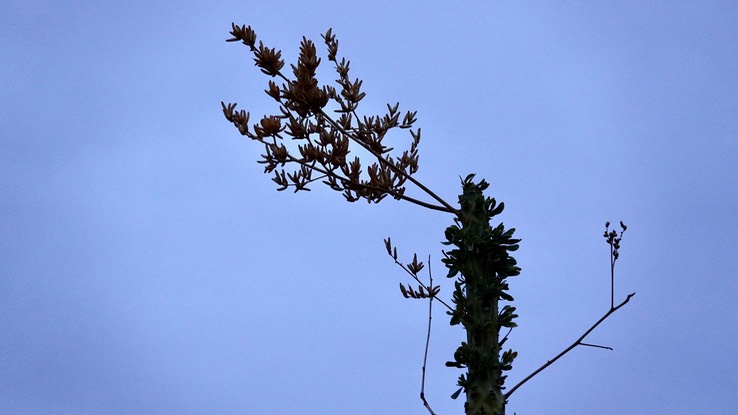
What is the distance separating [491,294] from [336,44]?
219cm

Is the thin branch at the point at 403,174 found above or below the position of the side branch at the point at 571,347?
above

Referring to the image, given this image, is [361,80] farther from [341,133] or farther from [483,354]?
[483,354]

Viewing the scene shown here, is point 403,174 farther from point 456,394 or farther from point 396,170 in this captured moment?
point 456,394

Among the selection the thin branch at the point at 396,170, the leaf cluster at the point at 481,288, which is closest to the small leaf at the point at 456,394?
the leaf cluster at the point at 481,288

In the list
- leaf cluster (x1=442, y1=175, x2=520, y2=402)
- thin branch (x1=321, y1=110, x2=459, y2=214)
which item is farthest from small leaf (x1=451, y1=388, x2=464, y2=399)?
thin branch (x1=321, y1=110, x2=459, y2=214)

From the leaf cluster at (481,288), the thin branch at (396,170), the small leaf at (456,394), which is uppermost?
the thin branch at (396,170)

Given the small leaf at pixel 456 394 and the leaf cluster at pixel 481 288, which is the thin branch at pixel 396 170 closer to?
the leaf cluster at pixel 481 288

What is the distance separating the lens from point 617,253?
5.54m

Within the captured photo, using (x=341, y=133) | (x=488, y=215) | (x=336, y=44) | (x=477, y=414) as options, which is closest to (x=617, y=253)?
(x=488, y=215)

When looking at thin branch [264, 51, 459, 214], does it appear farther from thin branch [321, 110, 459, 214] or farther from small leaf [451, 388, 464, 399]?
small leaf [451, 388, 464, 399]

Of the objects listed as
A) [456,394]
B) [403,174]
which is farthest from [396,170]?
[456,394]

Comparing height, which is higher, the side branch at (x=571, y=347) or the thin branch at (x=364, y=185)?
the thin branch at (x=364, y=185)

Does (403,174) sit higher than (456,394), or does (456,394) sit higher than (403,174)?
(403,174)

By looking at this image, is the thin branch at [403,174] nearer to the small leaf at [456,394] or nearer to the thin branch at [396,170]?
the thin branch at [396,170]
